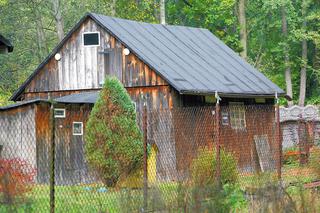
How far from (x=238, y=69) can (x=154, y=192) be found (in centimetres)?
2043

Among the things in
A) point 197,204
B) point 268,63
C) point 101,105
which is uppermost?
point 268,63

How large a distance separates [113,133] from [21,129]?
3.69m

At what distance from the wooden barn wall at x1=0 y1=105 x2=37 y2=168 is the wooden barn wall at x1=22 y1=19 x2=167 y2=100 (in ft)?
15.8

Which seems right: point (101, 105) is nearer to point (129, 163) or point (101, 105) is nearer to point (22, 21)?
point (129, 163)

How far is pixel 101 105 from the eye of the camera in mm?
22922

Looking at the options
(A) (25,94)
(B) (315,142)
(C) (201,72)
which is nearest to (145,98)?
(C) (201,72)

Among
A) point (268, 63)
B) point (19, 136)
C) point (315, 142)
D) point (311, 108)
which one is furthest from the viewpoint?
point (268, 63)

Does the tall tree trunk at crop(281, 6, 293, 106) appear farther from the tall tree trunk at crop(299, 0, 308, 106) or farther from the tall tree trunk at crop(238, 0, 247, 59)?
the tall tree trunk at crop(238, 0, 247, 59)

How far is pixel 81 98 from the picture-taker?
95.0 feet

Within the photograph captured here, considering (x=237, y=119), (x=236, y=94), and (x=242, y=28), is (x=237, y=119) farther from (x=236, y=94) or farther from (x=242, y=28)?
(x=242, y=28)

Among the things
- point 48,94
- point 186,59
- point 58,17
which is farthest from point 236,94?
point 58,17

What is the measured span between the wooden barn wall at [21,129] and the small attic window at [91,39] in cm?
557

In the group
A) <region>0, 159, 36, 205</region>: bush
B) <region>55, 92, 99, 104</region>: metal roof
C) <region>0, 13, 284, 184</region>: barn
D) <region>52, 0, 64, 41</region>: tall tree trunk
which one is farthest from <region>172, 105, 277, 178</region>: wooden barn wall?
<region>52, 0, 64, 41</region>: tall tree trunk

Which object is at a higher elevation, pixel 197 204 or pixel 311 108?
pixel 311 108
